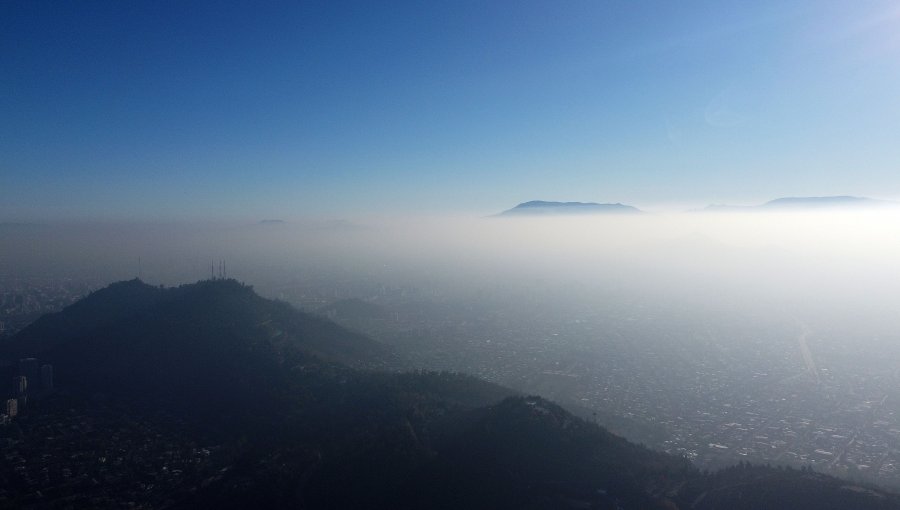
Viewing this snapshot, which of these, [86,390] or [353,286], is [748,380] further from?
[353,286]

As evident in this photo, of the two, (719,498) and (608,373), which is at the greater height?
(719,498)

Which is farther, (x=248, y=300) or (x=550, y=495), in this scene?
(x=248, y=300)

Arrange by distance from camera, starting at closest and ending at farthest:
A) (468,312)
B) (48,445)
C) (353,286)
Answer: (48,445), (468,312), (353,286)

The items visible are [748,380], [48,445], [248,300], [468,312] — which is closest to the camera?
[48,445]

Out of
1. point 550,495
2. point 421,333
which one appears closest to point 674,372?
point 421,333

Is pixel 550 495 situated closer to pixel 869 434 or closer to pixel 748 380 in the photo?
pixel 869 434

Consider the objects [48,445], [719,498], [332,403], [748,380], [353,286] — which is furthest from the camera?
[353,286]

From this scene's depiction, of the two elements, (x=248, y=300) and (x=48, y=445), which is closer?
(x=48, y=445)

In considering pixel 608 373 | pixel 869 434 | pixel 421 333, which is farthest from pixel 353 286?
pixel 869 434

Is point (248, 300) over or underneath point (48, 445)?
over
